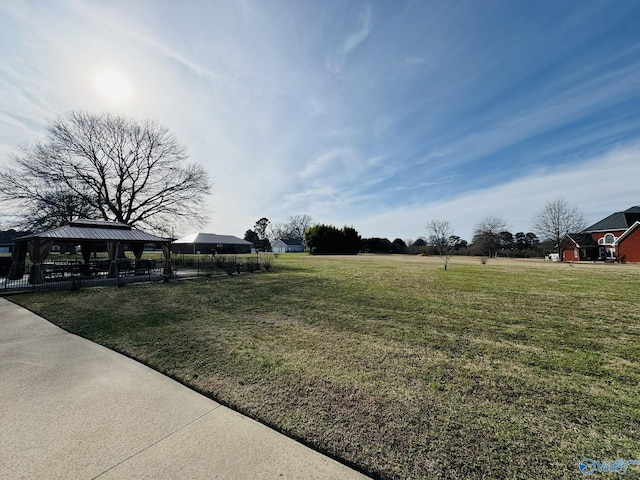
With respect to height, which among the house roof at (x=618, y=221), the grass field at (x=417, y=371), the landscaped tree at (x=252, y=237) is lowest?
the grass field at (x=417, y=371)

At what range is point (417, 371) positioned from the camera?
3578mm

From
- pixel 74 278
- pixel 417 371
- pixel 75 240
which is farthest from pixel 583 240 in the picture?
pixel 75 240

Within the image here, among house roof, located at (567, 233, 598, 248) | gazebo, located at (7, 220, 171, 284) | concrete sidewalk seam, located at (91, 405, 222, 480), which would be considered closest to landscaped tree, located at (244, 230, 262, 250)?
gazebo, located at (7, 220, 171, 284)

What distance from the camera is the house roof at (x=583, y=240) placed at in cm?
3195

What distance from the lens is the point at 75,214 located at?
785 inches

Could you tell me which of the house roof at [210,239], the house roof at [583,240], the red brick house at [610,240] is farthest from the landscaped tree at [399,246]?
the house roof at [210,239]

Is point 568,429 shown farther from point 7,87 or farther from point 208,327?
point 7,87

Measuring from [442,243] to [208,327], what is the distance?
86.6 ft

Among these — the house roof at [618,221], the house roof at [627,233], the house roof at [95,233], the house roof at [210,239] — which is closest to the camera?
the house roof at [95,233]

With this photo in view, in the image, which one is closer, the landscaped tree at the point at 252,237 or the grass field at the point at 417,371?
the grass field at the point at 417,371

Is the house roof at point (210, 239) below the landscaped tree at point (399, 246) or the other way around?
the other way around

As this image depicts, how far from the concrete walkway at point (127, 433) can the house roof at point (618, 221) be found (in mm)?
42985

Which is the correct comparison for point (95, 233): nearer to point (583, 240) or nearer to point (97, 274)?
point (97, 274)

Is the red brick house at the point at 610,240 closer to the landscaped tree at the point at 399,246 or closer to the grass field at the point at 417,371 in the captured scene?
the landscaped tree at the point at 399,246
